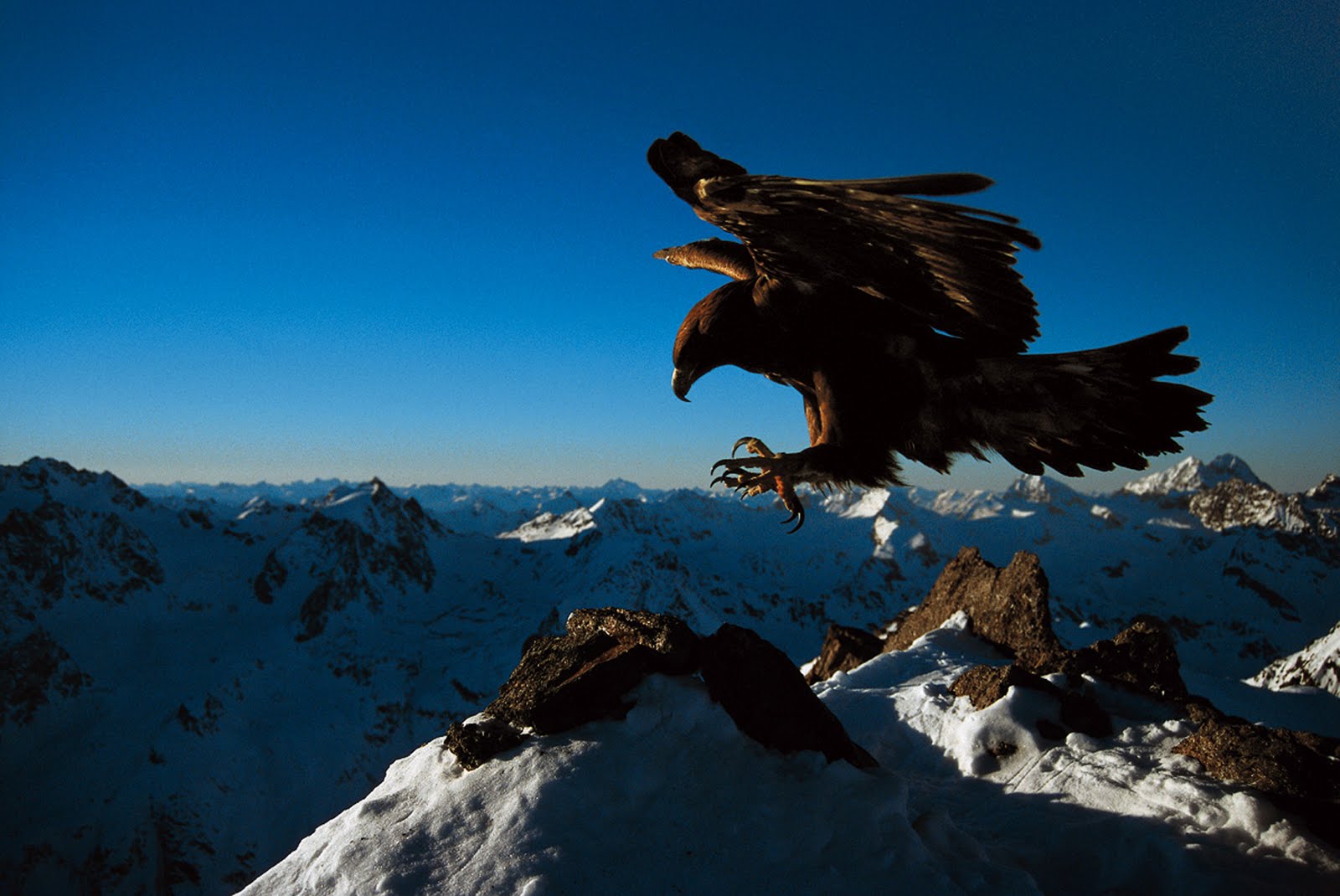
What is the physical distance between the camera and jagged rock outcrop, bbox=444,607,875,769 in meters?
4.90

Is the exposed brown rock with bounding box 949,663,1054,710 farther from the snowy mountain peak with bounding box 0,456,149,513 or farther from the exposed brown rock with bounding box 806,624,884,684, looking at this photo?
the snowy mountain peak with bounding box 0,456,149,513

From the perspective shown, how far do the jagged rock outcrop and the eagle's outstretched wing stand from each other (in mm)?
3002

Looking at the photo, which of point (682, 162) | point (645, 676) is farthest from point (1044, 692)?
point (682, 162)

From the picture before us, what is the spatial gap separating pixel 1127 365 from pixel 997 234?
1.41 metres

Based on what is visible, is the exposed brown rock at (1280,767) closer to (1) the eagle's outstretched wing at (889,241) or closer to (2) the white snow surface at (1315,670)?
(1) the eagle's outstretched wing at (889,241)

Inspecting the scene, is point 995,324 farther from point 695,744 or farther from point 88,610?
point 88,610

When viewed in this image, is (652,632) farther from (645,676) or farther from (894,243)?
(894,243)

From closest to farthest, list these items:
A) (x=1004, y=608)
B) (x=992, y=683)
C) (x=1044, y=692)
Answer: (x=1044, y=692) < (x=992, y=683) < (x=1004, y=608)

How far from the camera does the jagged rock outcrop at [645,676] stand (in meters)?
4.90

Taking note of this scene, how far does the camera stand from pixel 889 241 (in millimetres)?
4414

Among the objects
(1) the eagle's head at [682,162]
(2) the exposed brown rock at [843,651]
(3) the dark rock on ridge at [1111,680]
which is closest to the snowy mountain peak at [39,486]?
(2) the exposed brown rock at [843,651]

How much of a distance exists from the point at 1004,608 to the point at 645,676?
8.00 metres

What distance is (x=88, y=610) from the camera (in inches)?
6900

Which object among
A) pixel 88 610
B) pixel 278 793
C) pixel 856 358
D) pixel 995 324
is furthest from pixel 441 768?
pixel 88 610
